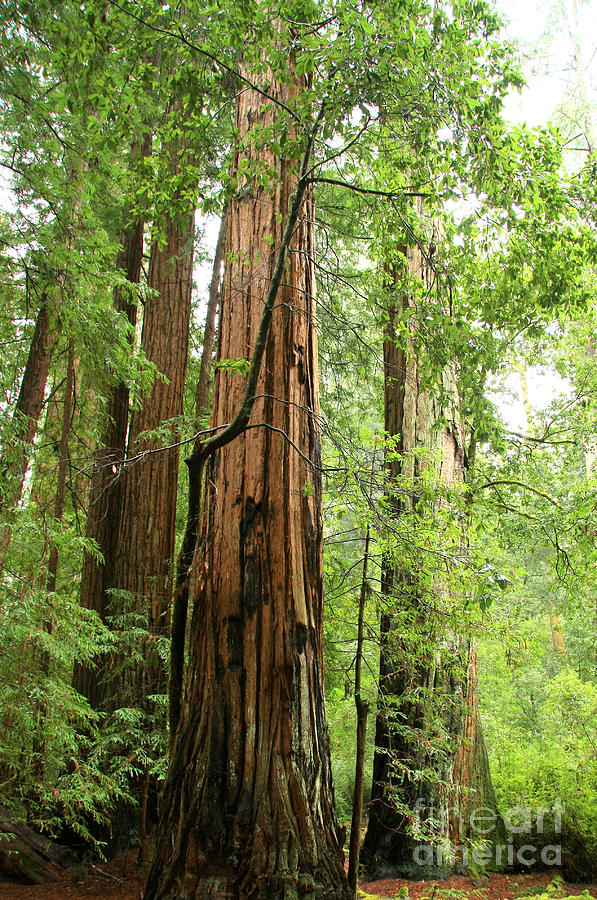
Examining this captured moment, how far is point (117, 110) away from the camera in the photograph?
2.95 meters

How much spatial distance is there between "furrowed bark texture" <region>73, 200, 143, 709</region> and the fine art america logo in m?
3.25

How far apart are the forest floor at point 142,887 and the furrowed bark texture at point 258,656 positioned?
7.21ft

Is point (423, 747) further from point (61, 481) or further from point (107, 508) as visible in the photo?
point (61, 481)

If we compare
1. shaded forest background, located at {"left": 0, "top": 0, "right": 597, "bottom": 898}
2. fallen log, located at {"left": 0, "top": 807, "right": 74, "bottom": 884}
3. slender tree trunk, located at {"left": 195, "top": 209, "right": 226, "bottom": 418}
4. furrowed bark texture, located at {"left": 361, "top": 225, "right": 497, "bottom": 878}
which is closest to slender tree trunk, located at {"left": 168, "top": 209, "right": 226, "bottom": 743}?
shaded forest background, located at {"left": 0, "top": 0, "right": 597, "bottom": 898}

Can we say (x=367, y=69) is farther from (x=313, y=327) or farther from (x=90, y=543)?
(x=90, y=543)

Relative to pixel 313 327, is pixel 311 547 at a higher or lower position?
lower

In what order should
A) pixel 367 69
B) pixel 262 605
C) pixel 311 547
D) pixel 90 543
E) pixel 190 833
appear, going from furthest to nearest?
pixel 90 543 < pixel 311 547 < pixel 262 605 < pixel 190 833 < pixel 367 69

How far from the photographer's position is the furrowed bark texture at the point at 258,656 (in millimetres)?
2473

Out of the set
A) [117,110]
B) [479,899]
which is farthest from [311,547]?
[479,899]

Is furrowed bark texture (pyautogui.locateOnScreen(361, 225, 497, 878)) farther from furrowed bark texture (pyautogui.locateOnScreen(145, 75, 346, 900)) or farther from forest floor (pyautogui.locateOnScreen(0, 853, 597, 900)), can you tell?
furrowed bark texture (pyautogui.locateOnScreen(145, 75, 346, 900))

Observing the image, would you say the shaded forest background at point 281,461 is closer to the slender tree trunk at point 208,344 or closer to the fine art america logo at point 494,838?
the fine art america logo at point 494,838

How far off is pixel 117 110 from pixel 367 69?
139 centimetres

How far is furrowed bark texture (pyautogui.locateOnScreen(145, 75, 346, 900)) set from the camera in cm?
247

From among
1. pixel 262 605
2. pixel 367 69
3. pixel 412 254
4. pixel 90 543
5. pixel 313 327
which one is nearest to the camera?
pixel 367 69
